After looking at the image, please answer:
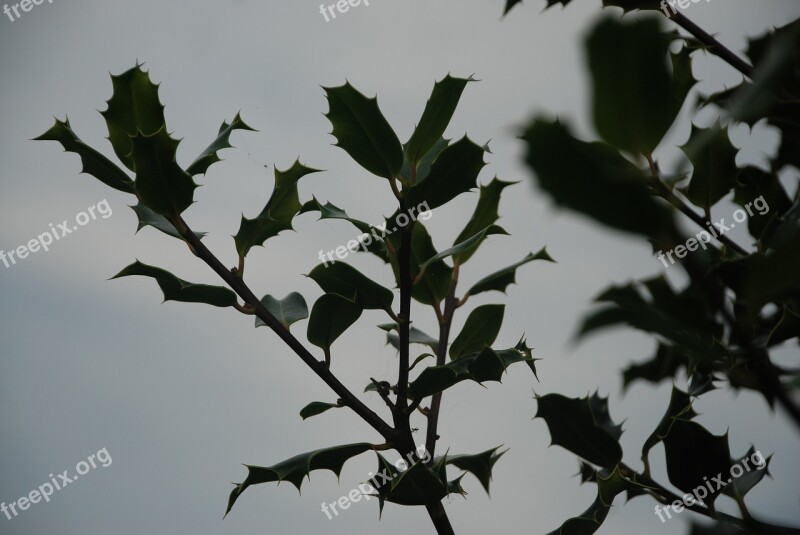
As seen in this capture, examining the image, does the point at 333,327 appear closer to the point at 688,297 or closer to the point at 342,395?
the point at 342,395

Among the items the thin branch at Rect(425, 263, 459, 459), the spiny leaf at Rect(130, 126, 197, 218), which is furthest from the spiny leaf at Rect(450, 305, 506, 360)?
the spiny leaf at Rect(130, 126, 197, 218)

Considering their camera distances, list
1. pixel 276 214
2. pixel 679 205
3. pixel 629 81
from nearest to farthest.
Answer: pixel 629 81 < pixel 679 205 < pixel 276 214

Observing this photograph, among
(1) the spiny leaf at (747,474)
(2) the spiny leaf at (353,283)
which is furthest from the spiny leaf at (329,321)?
(1) the spiny leaf at (747,474)

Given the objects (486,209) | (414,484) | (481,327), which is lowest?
(414,484)

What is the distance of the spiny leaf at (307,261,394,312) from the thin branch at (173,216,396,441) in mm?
60

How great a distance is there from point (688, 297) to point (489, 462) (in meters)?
0.47

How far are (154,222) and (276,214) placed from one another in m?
0.12

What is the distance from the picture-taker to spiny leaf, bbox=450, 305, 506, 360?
828 mm

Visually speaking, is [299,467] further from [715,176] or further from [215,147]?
[715,176]

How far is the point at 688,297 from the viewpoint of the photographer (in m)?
0.29

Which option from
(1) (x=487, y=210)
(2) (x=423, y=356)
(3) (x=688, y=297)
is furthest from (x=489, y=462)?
(3) (x=688, y=297)

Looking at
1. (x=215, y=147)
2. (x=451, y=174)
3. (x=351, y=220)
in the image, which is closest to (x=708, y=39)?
(x=451, y=174)

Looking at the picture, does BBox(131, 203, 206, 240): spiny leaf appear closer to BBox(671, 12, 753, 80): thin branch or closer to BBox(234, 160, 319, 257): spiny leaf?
BBox(234, 160, 319, 257): spiny leaf

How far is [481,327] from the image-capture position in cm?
83
